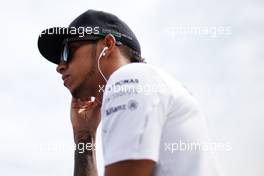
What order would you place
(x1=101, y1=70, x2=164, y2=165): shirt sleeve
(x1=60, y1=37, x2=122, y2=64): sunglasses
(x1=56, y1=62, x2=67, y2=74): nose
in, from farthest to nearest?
(x1=56, y1=62, x2=67, y2=74): nose
(x1=60, y1=37, x2=122, y2=64): sunglasses
(x1=101, y1=70, x2=164, y2=165): shirt sleeve

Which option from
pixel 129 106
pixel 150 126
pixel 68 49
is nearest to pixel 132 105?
pixel 129 106

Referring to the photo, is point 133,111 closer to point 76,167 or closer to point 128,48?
point 128,48

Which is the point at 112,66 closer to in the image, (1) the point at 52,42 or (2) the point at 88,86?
(2) the point at 88,86

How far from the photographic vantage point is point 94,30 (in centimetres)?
436

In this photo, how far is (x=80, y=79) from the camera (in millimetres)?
4207

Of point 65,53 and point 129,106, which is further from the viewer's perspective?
point 65,53

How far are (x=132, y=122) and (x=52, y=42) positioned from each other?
2.70m

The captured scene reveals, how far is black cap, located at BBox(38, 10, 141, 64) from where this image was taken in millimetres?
4375

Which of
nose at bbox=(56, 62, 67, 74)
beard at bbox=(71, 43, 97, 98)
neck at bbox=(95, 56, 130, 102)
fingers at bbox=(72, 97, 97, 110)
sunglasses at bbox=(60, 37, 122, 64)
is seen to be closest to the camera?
neck at bbox=(95, 56, 130, 102)

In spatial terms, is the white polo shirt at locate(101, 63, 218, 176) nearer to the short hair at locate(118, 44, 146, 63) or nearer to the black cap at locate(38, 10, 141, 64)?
the short hair at locate(118, 44, 146, 63)

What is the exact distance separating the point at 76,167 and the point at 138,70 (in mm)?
3612

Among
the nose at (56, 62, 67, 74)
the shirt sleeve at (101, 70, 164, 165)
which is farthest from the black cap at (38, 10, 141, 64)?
the shirt sleeve at (101, 70, 164, 165)

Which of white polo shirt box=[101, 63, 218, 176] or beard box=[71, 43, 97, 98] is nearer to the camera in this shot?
white polo shirt box=[101, 63, 218, 176]

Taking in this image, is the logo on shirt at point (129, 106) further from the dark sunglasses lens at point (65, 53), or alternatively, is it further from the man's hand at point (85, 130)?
the man's hand at point (85, 130)
